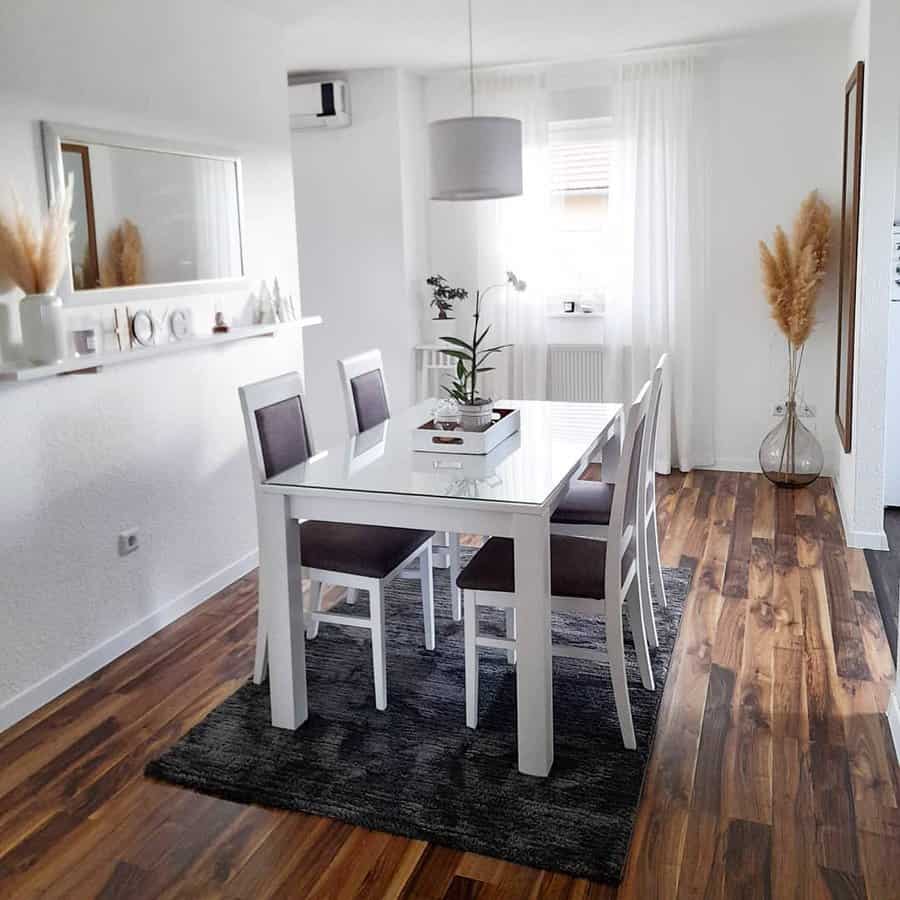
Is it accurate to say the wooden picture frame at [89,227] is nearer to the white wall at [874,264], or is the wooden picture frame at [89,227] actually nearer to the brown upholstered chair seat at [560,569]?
the brown upholstered chair seat at [560,569]

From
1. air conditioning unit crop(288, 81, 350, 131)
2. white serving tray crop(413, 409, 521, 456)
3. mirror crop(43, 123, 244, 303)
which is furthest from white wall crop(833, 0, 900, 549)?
air conditioning unit crop(288, 81, 350, 131)

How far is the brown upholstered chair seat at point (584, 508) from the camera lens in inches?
130

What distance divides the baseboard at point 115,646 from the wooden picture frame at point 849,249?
2.87 metres

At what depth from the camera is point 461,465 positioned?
9.64ft

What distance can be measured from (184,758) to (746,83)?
4.69m

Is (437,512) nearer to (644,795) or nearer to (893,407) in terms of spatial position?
(644,795)

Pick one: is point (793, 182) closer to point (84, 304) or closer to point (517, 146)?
point (517, 146)

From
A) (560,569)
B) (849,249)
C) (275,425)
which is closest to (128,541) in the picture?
(275,425)

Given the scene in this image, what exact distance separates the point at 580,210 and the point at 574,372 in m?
1.01

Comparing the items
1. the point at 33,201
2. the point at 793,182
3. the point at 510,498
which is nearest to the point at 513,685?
the point at 510,498

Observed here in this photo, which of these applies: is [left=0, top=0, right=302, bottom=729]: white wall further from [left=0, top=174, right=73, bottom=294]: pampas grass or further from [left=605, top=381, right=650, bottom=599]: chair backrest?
[left=605, top=381, right=650, bottom=599]: chair backrest

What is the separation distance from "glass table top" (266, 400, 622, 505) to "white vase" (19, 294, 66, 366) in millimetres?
797

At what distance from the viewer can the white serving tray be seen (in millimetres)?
3047

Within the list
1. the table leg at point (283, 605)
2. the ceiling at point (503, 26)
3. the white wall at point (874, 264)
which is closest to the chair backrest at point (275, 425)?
the table leg at point (283, 605)
